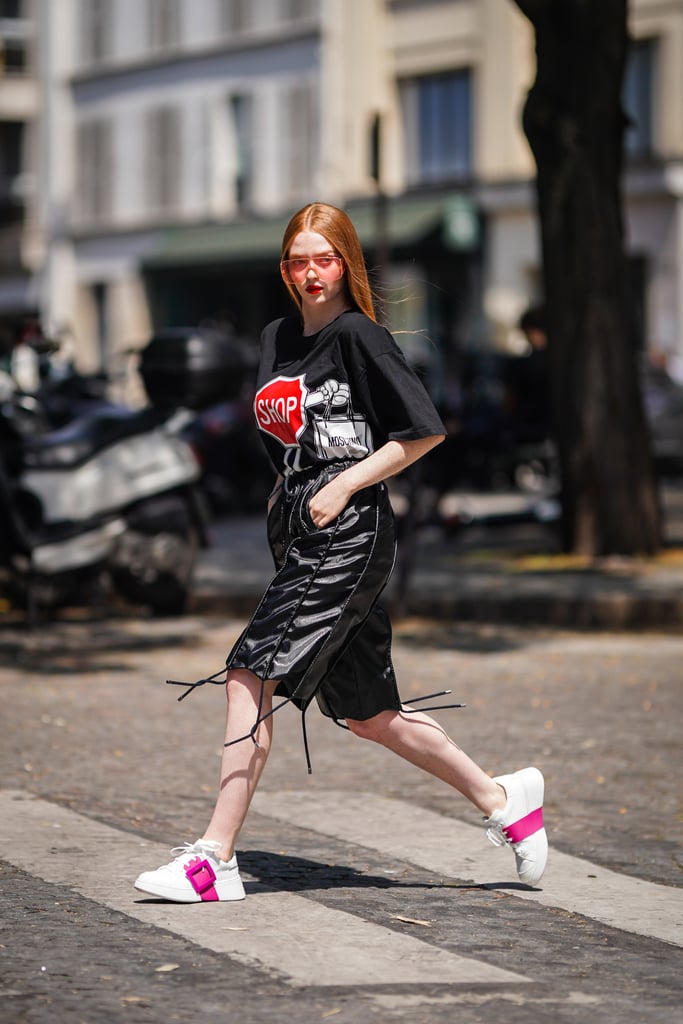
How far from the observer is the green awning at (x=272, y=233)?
33750 millimetres

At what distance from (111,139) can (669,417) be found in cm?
2413

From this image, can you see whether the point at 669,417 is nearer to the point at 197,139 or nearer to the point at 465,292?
the point at 465,292

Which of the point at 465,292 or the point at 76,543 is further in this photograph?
the point at 465,292

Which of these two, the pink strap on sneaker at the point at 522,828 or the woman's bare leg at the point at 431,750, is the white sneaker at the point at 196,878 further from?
the pink strap on sneaker at the point at 522,828

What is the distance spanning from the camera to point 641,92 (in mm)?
31844

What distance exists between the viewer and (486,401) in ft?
62.2

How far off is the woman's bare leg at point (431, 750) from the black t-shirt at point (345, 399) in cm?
69

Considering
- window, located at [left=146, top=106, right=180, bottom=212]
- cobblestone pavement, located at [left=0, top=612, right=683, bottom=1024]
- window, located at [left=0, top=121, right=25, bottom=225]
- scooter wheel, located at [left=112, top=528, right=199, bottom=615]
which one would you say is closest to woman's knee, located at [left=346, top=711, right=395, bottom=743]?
cobblestone pavement, located at [left=0, top=612, right=683, bottom=1024]

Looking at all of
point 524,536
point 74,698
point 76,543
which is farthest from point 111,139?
point 74,698

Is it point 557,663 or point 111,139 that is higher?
point 111,139

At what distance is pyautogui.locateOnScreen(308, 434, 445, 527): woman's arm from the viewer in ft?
16.0

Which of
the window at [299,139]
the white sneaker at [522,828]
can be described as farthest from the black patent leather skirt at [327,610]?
the window at [299,139]

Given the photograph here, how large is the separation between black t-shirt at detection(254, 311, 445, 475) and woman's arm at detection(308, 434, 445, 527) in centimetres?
3

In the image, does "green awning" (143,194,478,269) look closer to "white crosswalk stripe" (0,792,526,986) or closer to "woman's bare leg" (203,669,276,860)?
"white crosswalk stripe" (0,792,526,986)
